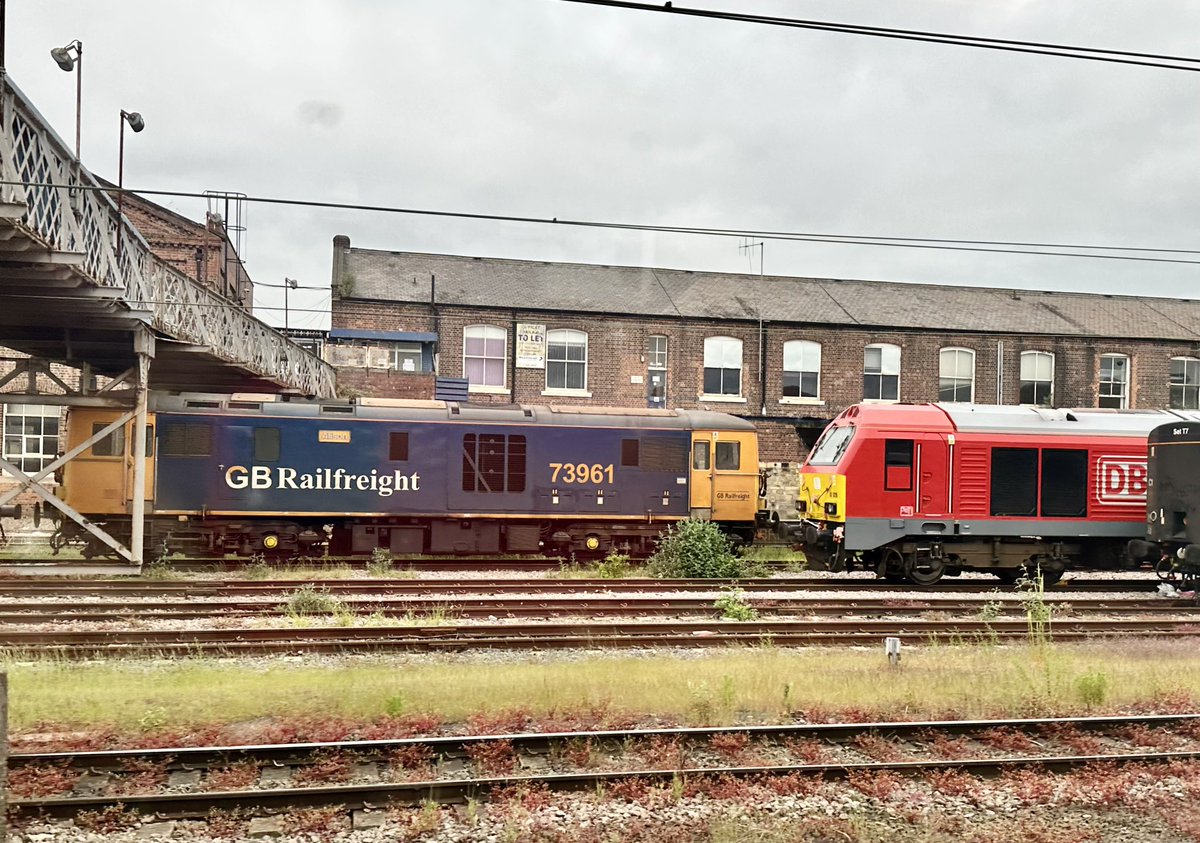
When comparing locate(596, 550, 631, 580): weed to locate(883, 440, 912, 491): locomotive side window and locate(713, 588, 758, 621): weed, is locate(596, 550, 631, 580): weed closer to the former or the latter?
locate(713, 588, 758, 621): weed

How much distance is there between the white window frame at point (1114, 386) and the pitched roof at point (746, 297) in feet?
3.11

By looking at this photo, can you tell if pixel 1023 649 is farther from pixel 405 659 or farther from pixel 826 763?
pixel 405 659

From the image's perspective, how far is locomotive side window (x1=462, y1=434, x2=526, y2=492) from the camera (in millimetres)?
19766

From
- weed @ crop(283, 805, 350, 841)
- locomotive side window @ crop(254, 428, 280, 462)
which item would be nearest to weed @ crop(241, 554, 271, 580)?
locomotive side window @ crop(254, 428, 280, 462)

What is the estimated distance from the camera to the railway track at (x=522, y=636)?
439 inches

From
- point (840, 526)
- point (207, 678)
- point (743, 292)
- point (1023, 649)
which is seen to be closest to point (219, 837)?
point (207, 678)

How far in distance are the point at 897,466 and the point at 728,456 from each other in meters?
4.52

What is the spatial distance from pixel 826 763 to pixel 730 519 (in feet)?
42.9

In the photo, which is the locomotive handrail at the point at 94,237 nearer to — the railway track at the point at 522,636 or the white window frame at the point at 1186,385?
the railway track at the point at 522,636

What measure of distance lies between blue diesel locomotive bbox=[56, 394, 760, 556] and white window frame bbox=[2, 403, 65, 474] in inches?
448

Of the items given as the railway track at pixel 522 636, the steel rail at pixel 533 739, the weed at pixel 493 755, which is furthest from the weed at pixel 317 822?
the railway track at pixel 522 636

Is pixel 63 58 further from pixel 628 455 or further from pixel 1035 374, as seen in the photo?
pixel 1035 374

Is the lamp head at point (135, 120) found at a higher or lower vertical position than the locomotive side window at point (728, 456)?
higher

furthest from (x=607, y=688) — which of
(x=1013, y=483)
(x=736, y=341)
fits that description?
(x=736, y=341)
